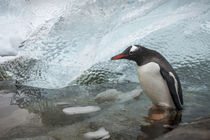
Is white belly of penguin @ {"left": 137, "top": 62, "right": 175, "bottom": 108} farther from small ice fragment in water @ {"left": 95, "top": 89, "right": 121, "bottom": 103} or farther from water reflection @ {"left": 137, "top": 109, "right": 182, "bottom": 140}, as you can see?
small ice fragment in water @ {"left": 95, "top": 89, "right": 121, "bottom": 103}

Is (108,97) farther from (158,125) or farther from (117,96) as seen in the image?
(158,125)

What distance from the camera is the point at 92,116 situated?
1474 millimetres

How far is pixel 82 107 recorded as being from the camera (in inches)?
66.7

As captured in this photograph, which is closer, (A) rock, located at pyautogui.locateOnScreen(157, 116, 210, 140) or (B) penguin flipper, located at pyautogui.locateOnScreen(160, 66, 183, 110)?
(A) rock, located at pyautogui.locateOnScreen(157, 116, 210, 140)

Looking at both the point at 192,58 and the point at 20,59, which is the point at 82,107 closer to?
the point at 192,58

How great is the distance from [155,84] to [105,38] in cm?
151

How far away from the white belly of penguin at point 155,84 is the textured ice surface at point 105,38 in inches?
33.6

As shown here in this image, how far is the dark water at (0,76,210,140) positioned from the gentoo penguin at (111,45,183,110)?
4.3 inches

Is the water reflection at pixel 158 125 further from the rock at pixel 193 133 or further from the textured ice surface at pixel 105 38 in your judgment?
the textured ice surface at pixel 105 38

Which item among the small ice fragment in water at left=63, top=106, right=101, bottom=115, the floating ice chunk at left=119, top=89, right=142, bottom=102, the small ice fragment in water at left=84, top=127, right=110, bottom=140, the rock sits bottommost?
the floating ice chunk at left=119, top=89, right=142, bottom=102

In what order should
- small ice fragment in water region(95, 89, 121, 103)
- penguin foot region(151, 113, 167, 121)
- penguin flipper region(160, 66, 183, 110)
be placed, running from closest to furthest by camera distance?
penguin foot region(151, 113, 167, 121), penguin flipper region(160, 66, 183, 110), small ice fragment in water region(95, 89, 121, 103)

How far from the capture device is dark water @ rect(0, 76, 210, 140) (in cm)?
116

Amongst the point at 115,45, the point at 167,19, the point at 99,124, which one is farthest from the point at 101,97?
the point at 167,19

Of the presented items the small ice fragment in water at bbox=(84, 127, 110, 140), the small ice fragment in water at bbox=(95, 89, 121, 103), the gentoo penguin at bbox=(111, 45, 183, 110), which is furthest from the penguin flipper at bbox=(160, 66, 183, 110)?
the small ice fragment in water at bbox=(84, 127, 110, 140)
